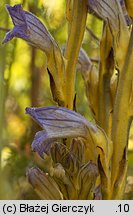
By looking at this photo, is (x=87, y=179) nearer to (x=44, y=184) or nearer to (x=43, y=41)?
(x=44, y=184)

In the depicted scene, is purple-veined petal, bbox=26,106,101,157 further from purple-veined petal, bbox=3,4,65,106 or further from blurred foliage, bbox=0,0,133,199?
blurred foliage, bbox=0,0,133,199

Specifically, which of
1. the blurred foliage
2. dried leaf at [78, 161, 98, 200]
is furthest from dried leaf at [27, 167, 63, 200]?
the blurred foliage

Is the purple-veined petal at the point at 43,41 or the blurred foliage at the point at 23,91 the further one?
the blurred foliage at the point at 23,91

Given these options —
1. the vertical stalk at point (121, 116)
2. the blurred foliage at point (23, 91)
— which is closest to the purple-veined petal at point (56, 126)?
the vertical stalk at point (121, 116)

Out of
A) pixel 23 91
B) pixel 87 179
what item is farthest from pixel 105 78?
pixel 23 91

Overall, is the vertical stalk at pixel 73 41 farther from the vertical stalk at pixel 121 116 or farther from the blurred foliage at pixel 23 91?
the blurred foliage at pixel 23 91

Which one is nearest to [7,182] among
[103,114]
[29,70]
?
[29,70]
